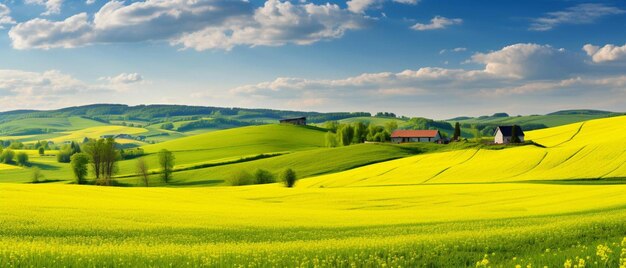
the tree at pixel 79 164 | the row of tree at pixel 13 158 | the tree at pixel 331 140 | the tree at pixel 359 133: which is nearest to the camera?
the tree at pixel 79 164

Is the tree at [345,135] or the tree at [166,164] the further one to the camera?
→ the tree at [345,135]

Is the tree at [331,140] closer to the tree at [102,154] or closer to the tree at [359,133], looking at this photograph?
the tree at [359,133]

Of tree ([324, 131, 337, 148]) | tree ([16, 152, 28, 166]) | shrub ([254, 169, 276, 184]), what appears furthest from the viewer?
tree ([16, 152, 28, 166])

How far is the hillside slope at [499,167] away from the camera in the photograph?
214 feet

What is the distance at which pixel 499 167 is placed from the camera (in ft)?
242

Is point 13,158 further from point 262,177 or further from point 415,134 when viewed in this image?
point 415,134

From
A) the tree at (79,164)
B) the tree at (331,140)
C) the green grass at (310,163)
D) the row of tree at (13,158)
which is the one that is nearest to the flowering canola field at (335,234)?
the green grass at (310,163)

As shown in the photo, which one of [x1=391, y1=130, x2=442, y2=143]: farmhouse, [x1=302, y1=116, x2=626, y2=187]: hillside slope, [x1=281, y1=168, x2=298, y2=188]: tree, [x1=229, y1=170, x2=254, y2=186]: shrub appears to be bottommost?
[x1=229, y1=170, x2=254, y2=186]: shrub

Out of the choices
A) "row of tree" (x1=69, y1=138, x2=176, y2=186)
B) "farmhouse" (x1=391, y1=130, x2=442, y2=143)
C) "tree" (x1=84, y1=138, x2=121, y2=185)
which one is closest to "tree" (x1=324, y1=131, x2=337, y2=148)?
"farmhouse" (x1=391, y1=130, x2=442, y2=143)

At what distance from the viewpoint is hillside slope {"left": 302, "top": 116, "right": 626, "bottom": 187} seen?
65.2 metres

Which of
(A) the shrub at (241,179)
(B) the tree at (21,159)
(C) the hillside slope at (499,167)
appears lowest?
(B) the tree at (21,159)

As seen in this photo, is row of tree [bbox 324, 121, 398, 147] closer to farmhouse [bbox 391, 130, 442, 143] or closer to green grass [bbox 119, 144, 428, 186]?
farmhouse [bbox 391, 130, 442, 143]

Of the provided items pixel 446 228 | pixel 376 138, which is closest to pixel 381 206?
pixel 446 228

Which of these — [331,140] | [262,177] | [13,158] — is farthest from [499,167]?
[13,158]
